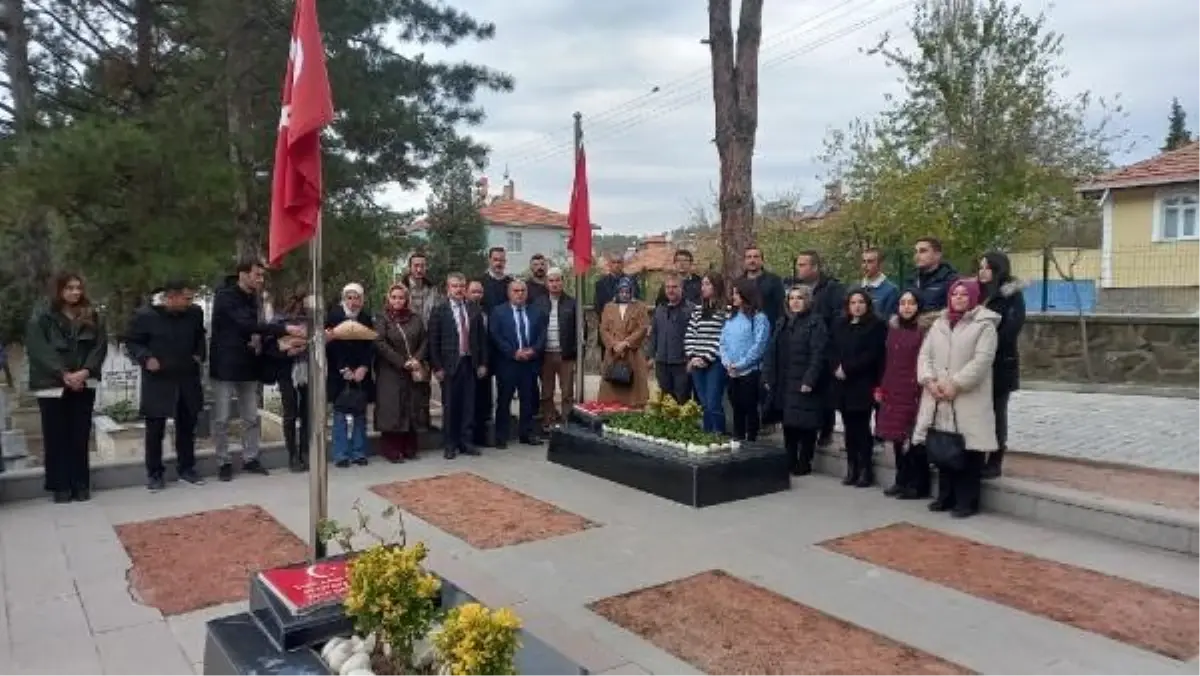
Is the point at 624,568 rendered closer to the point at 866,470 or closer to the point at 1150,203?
the point at 866,470

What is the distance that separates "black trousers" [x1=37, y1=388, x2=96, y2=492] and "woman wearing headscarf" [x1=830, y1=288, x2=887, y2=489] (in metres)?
5.51

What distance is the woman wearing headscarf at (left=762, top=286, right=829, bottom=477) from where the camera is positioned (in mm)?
6645

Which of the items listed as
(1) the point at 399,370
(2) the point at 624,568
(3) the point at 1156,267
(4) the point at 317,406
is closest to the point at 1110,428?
(2) the point at 624,568

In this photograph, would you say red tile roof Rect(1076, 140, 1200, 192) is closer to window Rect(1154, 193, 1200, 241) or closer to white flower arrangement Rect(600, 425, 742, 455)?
window Rect(1154, 193, 1200, 241)

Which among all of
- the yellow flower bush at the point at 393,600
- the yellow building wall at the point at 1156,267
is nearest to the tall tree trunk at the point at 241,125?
the yellow flower bush at the point at 393,600

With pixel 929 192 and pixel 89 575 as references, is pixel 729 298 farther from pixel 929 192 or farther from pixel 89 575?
pixel 929 192

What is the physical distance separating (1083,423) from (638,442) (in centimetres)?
544

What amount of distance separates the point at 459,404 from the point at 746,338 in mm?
2666

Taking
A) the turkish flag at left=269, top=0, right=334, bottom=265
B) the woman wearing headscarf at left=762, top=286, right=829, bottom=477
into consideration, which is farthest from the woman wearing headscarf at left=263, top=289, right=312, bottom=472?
the woman wearing headscarf at left=762, top=286, right=829, bottom=477

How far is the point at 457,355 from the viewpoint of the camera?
7777 mm

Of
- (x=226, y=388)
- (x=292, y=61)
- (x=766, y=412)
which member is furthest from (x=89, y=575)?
(x=766, y=412)

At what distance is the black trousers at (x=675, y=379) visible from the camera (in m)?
8.02

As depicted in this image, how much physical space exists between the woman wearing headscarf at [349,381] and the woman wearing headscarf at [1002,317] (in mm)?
4921

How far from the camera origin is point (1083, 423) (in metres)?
9.31
